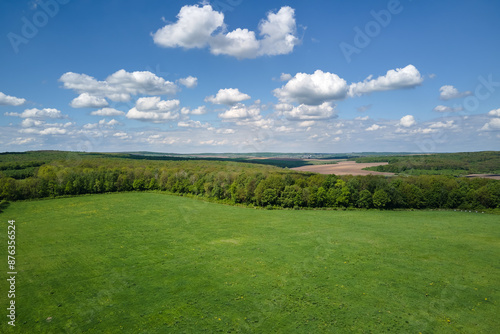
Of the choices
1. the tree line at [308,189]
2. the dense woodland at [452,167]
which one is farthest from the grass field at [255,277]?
the dense woodland at [452,167]

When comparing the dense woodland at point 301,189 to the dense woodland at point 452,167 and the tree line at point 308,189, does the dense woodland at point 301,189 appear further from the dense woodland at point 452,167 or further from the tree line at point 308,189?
the dense woodland at point 452,167

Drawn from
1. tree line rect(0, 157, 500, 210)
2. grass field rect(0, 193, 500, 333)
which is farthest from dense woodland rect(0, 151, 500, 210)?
grass field rect(0, 193, 500, 333)

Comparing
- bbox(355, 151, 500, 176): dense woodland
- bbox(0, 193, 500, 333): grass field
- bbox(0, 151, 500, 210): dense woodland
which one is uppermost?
bbox(355, 151, 500, 176): dense woodland

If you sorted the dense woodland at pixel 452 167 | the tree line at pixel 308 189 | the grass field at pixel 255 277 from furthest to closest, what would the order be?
1. the dense woodland at pixel 452 167
2. the tree line at pixel 308 189
3. the grass field at pixel 255 277

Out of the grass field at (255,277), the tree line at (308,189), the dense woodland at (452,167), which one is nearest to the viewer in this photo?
the grass field at (255,277)

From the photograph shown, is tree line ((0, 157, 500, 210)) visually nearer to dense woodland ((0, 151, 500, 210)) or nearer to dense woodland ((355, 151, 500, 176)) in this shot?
dense woodland ((0, 151, 500, 210))

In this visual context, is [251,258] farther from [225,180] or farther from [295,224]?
[225,180]

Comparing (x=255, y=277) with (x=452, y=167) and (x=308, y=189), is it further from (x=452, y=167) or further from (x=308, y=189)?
(x=452, y=167)

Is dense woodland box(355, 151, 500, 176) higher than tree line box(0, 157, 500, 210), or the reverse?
dense woodland box(355, 151, 500, 176)

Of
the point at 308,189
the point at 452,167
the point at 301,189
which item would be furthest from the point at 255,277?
the point at 452,167

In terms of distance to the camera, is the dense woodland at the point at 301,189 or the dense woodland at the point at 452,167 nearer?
the dense woodland at the point at 301,189
